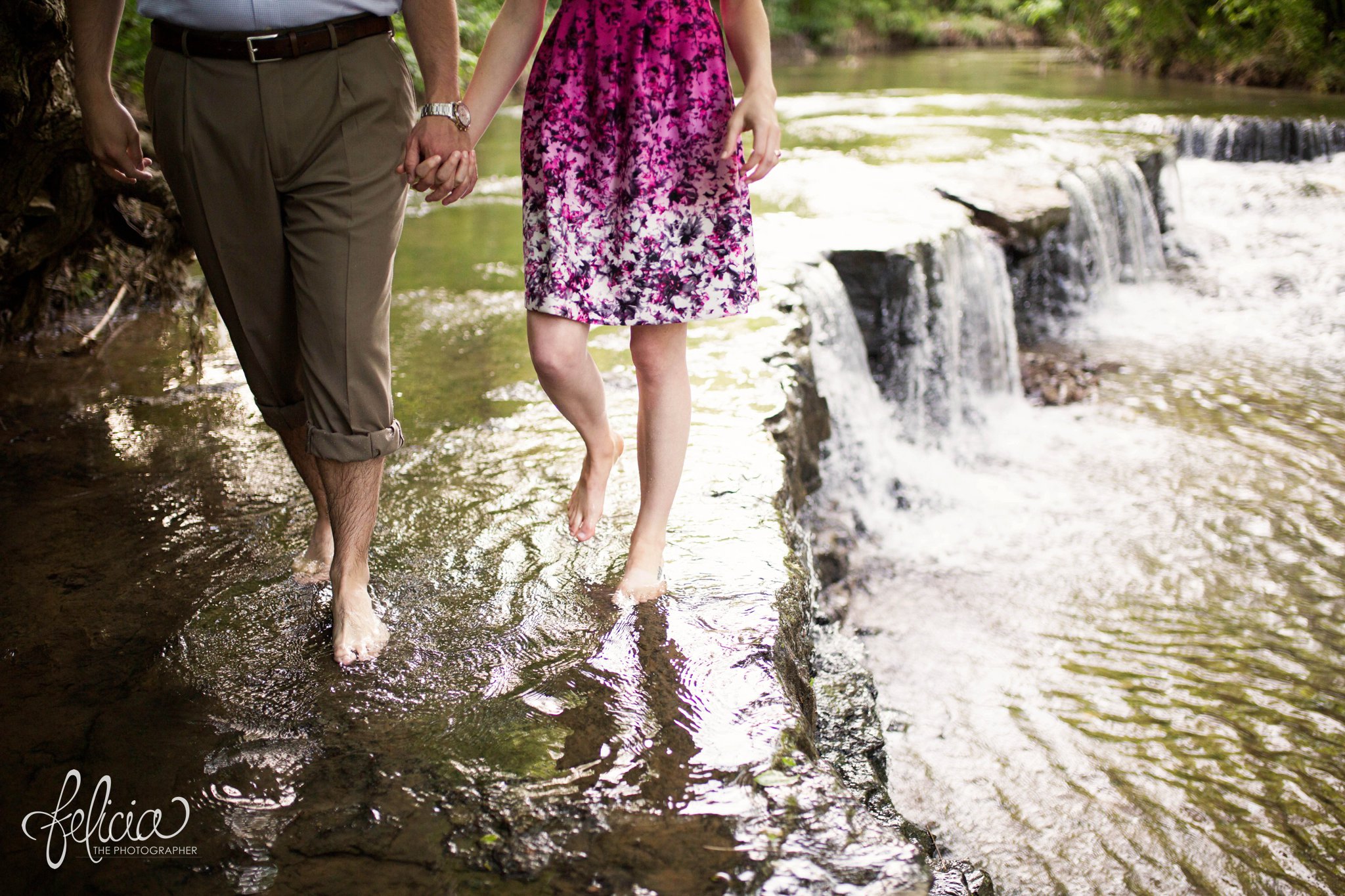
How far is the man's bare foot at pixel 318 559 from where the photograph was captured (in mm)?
2588

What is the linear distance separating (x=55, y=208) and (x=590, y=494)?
9.36 feet

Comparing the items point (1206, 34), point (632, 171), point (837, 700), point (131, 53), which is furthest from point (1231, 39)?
point (632, 171)

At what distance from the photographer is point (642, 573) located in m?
2.49

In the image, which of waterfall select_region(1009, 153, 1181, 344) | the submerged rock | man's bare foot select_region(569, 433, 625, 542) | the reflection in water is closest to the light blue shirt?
man's bare foot select_region(569, 433, 625, 542)

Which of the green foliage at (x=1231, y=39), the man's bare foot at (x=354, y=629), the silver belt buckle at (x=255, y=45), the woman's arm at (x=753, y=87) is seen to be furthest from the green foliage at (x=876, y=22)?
the man's bare foot at (x=354, y=629)

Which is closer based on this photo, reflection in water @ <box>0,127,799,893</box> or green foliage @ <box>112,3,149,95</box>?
reflection in water @ <box>0,127,799,893</box>

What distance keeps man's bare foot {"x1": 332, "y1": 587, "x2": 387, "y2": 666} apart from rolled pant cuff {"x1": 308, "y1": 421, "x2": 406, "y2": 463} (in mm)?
316

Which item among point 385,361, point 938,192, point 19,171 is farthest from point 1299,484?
point 19,171

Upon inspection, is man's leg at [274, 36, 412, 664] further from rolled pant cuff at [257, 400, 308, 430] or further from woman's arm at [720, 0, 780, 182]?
woman's arm at [720, 0, 780, 182]

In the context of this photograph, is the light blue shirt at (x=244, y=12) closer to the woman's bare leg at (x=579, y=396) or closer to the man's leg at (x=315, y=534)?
the woman's bare leg at (x=579, y=396)

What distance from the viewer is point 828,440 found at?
478 cm

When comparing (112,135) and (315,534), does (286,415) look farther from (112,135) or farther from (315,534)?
(112,135)

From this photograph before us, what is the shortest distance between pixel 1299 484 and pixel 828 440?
279 centimetres

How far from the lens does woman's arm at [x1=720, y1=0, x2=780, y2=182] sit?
2082mm
